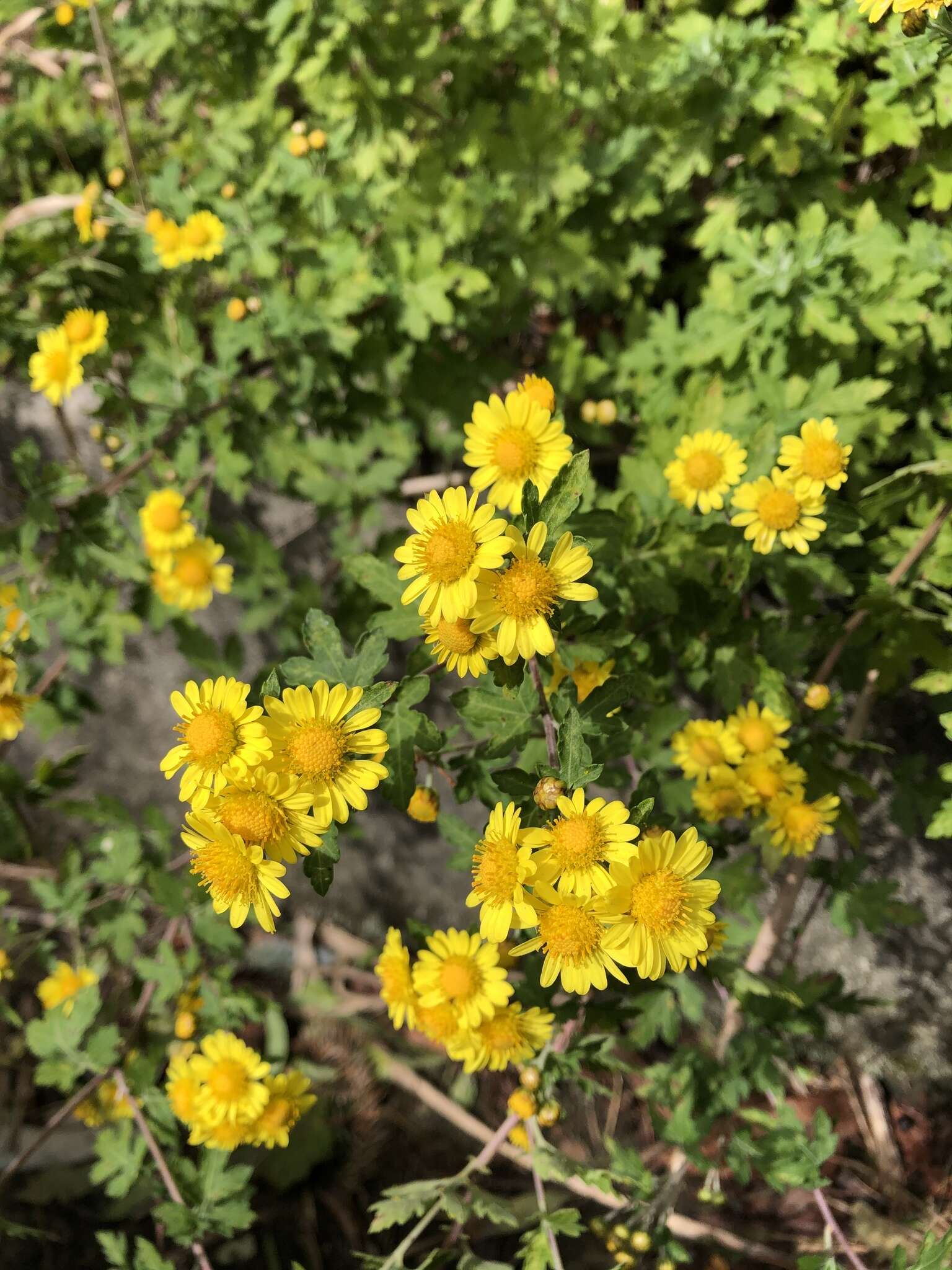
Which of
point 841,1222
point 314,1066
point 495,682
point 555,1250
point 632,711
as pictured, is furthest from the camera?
point 314,1066

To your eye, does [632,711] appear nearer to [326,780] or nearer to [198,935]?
[326,780]

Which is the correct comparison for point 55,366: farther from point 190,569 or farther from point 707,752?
point 707,752

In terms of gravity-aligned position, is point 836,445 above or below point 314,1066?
above

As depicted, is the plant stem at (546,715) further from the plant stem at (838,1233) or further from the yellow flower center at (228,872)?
the plant stem at (838,1233)

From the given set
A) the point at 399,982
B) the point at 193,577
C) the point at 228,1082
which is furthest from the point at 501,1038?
the point at 193,577

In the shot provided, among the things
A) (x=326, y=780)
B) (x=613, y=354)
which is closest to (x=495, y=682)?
(x=326, y=780)

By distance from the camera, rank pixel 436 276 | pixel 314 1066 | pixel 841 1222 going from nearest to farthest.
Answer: pixel 436 276 < pixel 841 1222 < pixel 314 1066

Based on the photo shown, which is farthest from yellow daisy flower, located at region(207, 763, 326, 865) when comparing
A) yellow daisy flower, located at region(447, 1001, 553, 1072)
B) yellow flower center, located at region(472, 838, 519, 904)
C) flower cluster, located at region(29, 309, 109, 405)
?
flower cluster, located at region(29, 309, 109, 405)

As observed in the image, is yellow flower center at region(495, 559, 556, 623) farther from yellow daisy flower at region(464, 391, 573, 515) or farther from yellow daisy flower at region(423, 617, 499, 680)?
yellow daisy flower at region(464, 391, 573, 515)

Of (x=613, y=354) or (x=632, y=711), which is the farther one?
(x=613, y=354)
